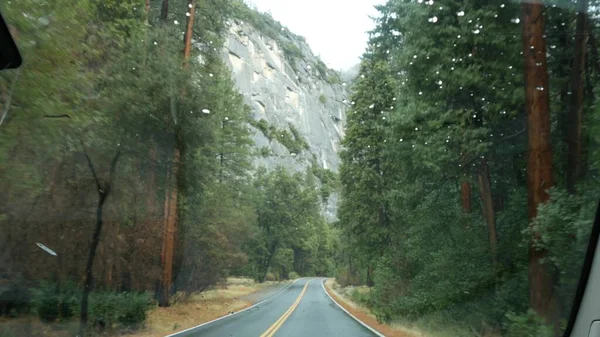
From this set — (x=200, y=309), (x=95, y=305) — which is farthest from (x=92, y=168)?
(x=200, y=309)

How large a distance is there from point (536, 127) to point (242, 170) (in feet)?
35.0

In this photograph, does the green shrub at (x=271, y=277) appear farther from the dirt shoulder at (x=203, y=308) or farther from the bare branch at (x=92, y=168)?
the bare branch at (x=92, y=168)

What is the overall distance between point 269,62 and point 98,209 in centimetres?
1706

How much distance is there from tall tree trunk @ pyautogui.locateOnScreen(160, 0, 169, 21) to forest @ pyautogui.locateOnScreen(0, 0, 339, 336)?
68mm

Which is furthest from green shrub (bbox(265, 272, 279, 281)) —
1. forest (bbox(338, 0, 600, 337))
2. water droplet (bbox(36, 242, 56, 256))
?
water droplet (bbox(36, 242, 56, 256))

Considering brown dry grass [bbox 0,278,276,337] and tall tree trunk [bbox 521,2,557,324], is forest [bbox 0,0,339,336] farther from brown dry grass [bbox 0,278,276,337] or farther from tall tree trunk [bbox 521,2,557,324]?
tall tree trunk [bbox 521,2,557,324]

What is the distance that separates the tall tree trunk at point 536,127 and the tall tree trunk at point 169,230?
8.46 meters

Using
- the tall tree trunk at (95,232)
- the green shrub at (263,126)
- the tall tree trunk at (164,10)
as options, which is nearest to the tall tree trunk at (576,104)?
the tall tree trunk at (95,232)

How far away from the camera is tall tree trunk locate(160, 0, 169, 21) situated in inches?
581

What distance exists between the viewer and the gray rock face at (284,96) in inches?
787

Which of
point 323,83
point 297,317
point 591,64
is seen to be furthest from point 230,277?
point 323,83

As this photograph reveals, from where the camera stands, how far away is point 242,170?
17.7 meters

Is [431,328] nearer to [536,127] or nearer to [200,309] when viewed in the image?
[536,127]

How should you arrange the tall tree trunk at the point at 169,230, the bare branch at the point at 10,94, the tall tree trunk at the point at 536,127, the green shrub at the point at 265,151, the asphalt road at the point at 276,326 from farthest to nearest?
the green shrub at the point at 265,151 < the tall tree trunk at the point at 169,230 < the asphalt road at the point at 276,326 < the tall tree trunk at the point at 536,127 < the bare branch at the point at 10,94
